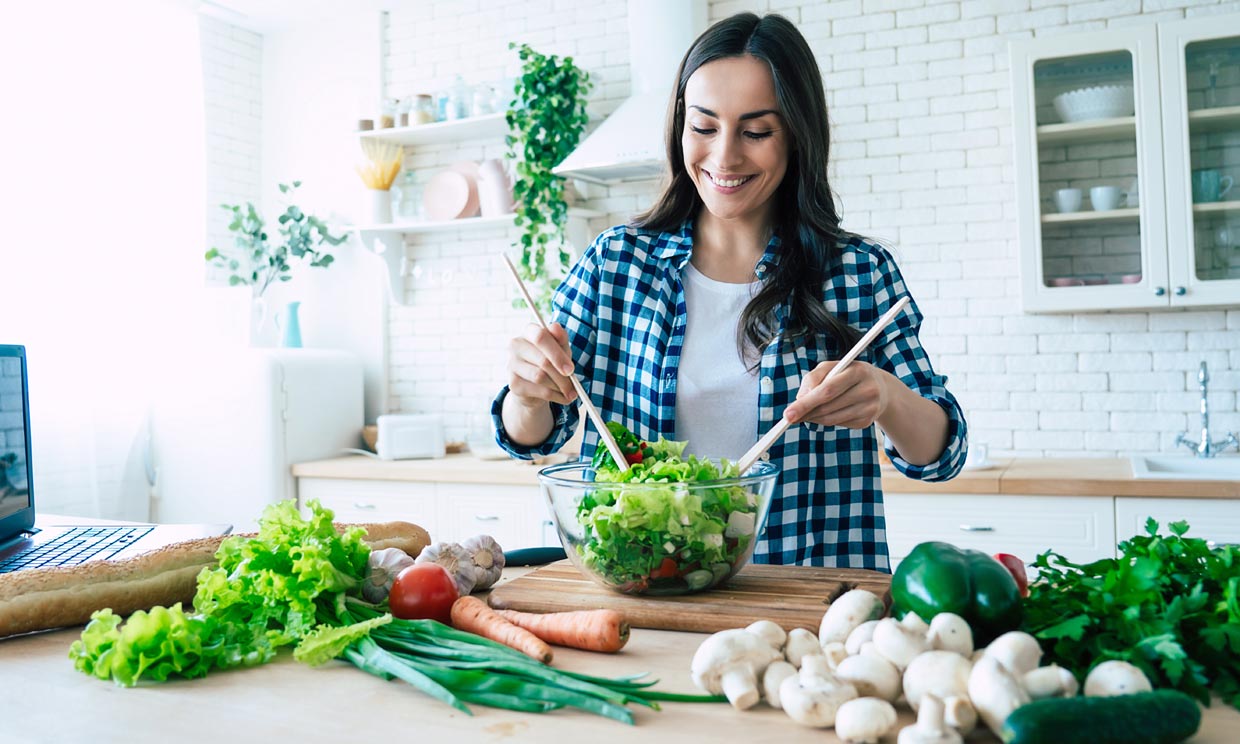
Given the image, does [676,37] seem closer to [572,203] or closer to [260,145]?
[572,203]

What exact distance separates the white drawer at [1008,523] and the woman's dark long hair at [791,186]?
59.4 inches

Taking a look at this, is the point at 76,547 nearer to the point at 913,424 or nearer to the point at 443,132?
the point at 913,424

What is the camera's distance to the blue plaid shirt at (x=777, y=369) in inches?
68.6

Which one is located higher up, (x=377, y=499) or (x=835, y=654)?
(x=835, y=654)

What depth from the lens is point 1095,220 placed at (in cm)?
333

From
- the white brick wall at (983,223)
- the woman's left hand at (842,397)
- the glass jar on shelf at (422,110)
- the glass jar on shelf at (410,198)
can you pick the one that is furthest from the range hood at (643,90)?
the woman's left hand at (842,397)

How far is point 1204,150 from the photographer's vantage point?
3.19 m

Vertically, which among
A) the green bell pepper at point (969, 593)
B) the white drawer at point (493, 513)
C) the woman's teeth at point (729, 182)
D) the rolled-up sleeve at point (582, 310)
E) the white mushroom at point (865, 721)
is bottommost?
the white drawer at point (493, 513)

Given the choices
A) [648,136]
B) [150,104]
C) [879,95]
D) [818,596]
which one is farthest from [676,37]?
[818,596]

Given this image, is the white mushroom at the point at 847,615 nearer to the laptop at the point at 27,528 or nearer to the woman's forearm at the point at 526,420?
the woman's forearm at the point at 526,420

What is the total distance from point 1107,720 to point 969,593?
0.21 metres

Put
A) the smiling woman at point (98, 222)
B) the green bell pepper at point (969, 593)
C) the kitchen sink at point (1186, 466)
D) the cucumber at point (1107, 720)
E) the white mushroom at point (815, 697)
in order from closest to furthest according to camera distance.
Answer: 1. the cucumber at point (1107, 720)
2. the white mushroom at point (815, 697)
3. the green bell pepper at point (969, 593)
4. the kitchen sink at point (1186, 466)
5. the smiling woman at point (98, 222)

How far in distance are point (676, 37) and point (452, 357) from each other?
174 centimetres

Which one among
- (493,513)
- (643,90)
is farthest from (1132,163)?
(493,513)
